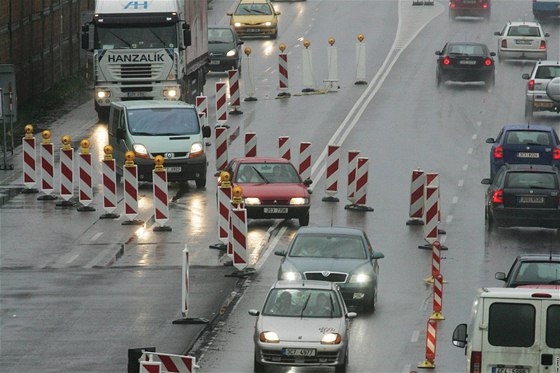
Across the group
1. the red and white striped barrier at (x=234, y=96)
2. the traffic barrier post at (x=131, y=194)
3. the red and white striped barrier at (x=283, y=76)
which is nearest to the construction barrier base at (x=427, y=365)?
the traffic barrier post at (x=131, y=194)

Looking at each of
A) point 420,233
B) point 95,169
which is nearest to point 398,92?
point 95,169

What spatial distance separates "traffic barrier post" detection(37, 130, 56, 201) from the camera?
130 ft

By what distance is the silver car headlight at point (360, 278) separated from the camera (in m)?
28.2

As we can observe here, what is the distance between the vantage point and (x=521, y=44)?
212ft

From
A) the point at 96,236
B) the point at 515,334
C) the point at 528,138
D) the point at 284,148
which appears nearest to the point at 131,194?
the point at 96,236

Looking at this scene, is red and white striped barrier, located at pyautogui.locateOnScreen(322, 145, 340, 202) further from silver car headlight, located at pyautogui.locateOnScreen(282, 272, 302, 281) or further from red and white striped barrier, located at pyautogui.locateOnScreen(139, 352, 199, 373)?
red and white striped barrier, located at pyautogui.locateOnScreen(139, 352, 199, 373)

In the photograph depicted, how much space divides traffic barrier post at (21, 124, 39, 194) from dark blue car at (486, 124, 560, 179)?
10147mm

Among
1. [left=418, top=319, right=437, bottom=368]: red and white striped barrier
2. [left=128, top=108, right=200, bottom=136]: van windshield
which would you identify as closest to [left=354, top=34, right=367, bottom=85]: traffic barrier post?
[left=128, top=108, right=200, bottom=136]: van windshield

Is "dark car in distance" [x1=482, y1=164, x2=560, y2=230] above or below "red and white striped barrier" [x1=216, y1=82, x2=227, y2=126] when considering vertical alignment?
above

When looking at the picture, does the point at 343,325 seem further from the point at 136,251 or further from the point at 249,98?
the point at 249,98

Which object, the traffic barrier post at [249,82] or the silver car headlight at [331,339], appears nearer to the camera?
the silver car headlight at [331,339]

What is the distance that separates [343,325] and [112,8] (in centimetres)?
2528

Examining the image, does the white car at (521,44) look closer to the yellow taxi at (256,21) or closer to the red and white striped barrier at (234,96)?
the yellow taxi at (256,21)

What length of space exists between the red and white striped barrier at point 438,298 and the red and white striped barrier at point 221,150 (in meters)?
16.6
